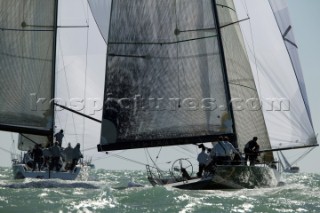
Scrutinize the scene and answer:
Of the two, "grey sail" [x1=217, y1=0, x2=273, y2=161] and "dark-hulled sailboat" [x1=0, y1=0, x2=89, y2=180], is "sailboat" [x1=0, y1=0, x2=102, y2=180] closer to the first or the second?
"dark-hulled sailboat" [x1=0, y1=0, x2=89, y2=180]

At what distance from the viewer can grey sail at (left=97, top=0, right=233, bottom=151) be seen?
1138 inches

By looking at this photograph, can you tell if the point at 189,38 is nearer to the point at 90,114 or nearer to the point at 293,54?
the point at 293,54

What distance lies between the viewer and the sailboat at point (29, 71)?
34.2m

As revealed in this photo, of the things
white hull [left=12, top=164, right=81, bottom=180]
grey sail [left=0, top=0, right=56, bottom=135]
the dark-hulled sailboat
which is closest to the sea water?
white hull [left=12, top=164, right=81, bottom=180]

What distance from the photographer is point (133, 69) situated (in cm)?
2956

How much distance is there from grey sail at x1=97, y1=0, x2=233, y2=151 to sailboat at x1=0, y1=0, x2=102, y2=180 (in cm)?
598

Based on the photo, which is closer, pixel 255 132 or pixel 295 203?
pixel 295 203

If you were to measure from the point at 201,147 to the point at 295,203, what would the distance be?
612 centimetres

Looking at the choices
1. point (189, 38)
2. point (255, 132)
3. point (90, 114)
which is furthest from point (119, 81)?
point (90, 114)

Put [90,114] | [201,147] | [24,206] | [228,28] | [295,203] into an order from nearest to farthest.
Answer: [24,206], [295,203], [201,147], [228,28], [90,114]

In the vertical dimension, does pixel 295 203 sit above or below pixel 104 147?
below

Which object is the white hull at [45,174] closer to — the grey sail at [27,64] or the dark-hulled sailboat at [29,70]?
the dark-hulled sailboat at [29,70]

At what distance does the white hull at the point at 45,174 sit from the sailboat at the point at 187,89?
221 inches

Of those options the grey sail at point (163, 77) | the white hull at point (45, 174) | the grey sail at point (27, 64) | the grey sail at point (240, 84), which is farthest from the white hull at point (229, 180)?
the grey sail at point (27, 64)
